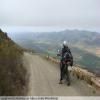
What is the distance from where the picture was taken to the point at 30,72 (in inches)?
656

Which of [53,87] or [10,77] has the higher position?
[10,77]

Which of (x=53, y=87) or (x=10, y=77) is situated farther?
(x=53, y=87)

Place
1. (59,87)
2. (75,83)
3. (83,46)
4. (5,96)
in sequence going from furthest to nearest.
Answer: (83,46) → (75,83) → (59,87) → (5,96)

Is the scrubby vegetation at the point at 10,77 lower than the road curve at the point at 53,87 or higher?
higher

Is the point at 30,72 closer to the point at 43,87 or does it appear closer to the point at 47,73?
the point at 47,73

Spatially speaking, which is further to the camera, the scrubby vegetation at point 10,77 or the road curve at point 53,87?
the road curve at point 53,87

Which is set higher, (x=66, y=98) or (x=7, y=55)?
(x=7, y=55)

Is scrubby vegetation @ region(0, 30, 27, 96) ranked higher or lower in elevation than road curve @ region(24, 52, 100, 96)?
higher

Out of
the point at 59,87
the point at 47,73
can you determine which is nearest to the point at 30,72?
the point at 47,73

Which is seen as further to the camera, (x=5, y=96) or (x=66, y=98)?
(x=66, y=98)

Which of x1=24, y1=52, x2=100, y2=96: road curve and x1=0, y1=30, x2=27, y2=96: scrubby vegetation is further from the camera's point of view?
x1=24, y1=52, x2=100, y2=96: road curve

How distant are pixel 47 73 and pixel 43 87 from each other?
3.19 meters

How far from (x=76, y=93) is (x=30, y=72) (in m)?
3.91

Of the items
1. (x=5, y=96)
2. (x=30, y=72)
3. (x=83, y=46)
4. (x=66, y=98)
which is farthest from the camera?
(x=83, y=46)
